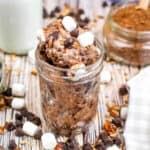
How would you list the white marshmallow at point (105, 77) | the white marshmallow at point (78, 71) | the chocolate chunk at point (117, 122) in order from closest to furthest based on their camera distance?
the white marshmallow at point (78, 71) → the chocolate chunk at point (117, 122) → the white marshmallow at point (105, 77)

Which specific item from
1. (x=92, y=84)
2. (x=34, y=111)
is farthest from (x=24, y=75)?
(x=92, y=84)

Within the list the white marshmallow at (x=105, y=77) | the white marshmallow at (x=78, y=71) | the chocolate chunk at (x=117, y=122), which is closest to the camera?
the white marshmallow at (x=78, y=71)

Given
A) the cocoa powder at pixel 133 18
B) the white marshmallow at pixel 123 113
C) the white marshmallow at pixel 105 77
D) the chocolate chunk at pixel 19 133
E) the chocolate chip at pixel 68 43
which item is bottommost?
the chocolate chunk at pixel 19 133

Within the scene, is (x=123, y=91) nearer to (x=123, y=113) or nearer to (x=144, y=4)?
(x=123, y=113)

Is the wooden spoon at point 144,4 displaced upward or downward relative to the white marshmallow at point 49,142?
upward

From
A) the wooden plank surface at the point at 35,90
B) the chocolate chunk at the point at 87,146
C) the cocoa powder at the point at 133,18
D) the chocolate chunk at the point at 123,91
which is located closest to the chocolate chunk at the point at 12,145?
the wooden plank surface at the point at 35,90

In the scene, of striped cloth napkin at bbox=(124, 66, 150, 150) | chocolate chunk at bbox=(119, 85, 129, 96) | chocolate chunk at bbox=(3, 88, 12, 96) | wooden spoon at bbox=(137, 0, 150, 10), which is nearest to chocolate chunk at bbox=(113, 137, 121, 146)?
striped cloth napkin at bbox=(124, 66, 150, 150)

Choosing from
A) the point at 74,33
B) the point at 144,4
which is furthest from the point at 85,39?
the point at 144,4

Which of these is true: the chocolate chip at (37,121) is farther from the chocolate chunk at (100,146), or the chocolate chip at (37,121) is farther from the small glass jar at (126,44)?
the small glass jar at (126,44)
